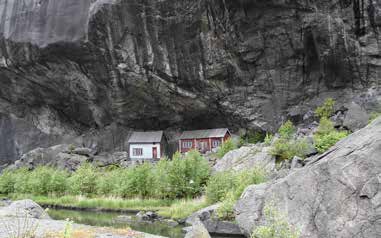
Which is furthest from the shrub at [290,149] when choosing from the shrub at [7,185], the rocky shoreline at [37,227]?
the shrub at [7,185]

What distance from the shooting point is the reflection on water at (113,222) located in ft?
78.8

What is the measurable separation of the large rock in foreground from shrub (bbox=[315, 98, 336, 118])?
34852 millimetres

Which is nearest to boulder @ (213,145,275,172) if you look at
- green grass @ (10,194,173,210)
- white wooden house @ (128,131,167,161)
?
green grass @ (10,194,173,210)

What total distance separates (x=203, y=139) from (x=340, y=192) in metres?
46.8

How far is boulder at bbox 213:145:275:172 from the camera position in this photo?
33375 mm

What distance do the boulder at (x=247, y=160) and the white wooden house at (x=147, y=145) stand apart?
25.8m

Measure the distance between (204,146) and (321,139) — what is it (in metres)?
28.8

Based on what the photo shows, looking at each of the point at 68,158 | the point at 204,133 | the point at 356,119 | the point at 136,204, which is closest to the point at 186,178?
the point at 136,204

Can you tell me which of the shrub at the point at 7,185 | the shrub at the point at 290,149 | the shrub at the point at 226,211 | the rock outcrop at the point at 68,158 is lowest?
the shrub at the point at 7,185

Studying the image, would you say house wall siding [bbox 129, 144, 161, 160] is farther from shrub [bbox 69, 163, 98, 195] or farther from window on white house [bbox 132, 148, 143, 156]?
shrub [bbox 69, 163, 98, 195]

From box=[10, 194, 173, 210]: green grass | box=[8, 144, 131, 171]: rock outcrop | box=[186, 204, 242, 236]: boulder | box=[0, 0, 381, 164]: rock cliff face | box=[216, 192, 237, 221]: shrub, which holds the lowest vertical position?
box=[10, 194, 173, 210]: green grass

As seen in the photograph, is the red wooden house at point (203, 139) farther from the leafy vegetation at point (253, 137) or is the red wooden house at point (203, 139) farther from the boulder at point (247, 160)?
the boulder at point (247, 160)

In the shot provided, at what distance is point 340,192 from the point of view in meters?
13.8

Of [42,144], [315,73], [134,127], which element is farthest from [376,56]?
[42,144]
